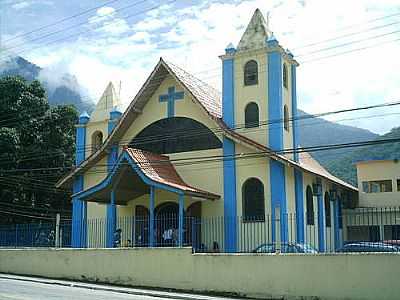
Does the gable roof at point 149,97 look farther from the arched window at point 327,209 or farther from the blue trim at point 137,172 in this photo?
the blue trim at point 137,172

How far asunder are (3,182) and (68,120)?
20.8 ft

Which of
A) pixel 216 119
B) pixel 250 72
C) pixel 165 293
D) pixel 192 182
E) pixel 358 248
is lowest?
pixel 165 293

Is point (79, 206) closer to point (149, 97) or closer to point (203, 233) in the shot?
point (149, 97)

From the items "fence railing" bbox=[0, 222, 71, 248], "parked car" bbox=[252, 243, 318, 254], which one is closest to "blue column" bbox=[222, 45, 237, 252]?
"parked car" bbox=[252, 243, 318, 254]

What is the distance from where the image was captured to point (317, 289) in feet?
51.0

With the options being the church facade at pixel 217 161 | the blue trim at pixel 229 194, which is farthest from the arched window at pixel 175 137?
the blue trim at pixel 229 194

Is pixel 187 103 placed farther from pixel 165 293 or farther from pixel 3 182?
pixel 3 182

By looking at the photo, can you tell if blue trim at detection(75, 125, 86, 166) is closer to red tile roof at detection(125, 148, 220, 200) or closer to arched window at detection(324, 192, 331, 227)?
red tile roof at detection(125, 148, 220, 200)

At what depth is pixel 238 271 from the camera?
17.1 meters

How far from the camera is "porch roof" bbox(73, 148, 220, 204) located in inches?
876

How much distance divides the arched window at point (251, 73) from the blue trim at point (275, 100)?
686 mm

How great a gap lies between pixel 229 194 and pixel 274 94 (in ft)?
15.4

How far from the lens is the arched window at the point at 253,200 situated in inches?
934

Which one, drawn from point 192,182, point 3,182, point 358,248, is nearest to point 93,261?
point 192,182
